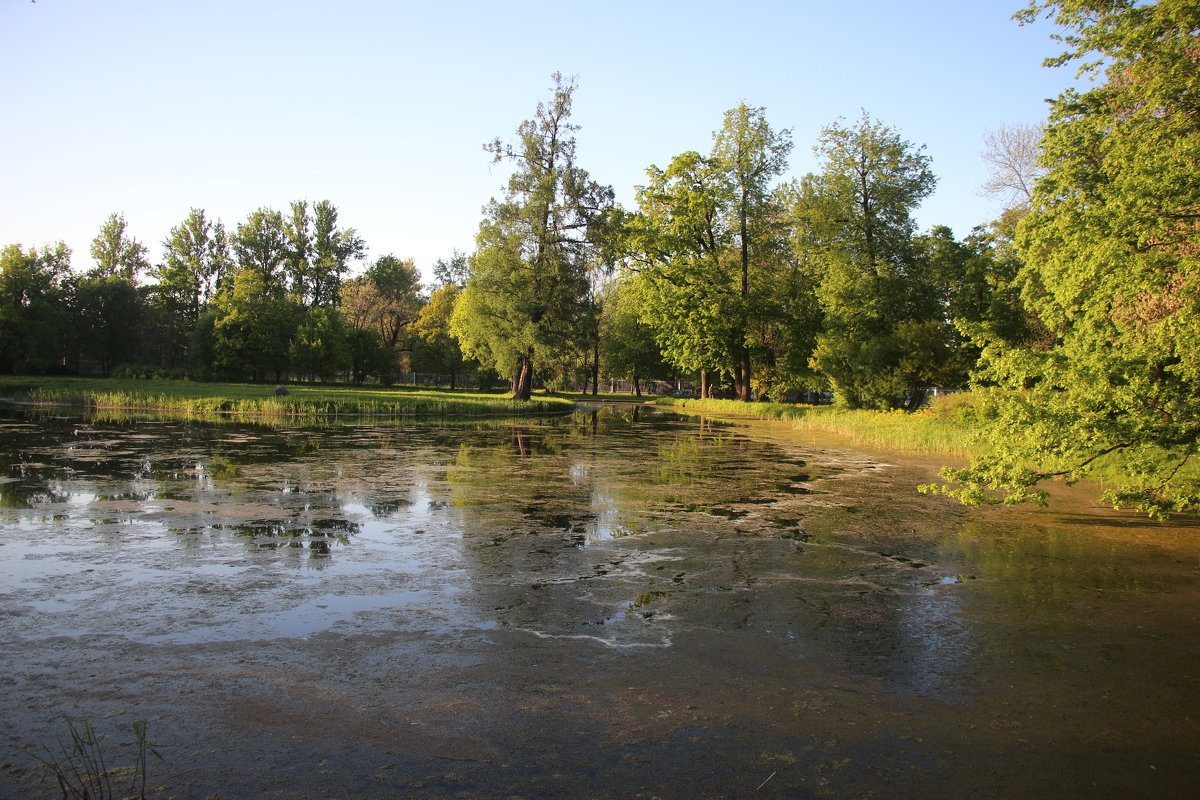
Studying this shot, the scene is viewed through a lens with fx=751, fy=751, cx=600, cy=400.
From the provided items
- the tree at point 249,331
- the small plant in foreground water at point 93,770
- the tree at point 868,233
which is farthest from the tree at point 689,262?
the small plant in foreground water at point 93,770

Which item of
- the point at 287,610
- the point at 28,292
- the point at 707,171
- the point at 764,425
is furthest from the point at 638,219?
the point at 28,292

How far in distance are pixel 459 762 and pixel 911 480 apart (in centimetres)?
1181

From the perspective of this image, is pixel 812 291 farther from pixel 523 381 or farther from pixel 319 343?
pixel 319 343

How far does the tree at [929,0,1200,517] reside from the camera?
26.6 ft

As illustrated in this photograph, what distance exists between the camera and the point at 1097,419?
27.2 feet

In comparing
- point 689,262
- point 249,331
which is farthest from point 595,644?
point 249,331

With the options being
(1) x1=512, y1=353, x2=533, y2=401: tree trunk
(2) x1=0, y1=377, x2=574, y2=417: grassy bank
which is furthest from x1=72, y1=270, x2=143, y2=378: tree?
(1) x1=512, y1=353, x2=533, y2=401: tree trunk

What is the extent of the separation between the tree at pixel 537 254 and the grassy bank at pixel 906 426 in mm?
11631

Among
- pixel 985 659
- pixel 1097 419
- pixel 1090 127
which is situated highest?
pixel 1090 127

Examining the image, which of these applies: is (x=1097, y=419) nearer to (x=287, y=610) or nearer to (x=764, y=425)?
(x=287, y=610)

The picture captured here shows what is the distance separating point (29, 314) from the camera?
48.5m

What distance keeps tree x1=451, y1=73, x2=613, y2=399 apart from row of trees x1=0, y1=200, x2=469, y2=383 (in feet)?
73.8

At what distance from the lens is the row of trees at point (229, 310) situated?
165ft

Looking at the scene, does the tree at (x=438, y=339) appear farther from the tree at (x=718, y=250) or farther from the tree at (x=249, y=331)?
the tree at (x=718, y=250)
